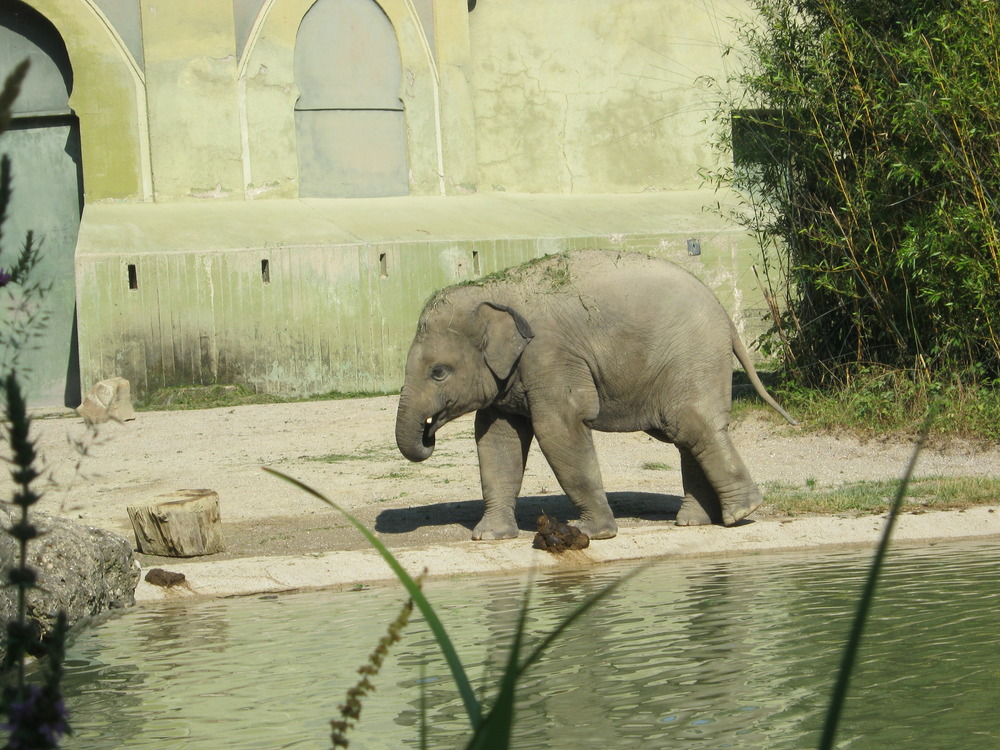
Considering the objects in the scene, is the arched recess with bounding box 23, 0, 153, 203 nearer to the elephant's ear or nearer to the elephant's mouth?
the elephant's mouth

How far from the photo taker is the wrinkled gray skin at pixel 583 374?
8.52m

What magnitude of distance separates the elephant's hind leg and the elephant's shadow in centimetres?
52

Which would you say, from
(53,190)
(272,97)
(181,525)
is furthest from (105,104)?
(181,525)

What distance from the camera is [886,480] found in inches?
410

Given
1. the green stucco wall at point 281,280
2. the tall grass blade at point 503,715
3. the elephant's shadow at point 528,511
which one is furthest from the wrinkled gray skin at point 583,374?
the green stucco wall at point 281,280

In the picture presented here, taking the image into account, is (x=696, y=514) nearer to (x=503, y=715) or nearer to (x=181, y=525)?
(x=181, y=525)

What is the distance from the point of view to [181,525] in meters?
8.50

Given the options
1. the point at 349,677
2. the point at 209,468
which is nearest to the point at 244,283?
the point at 209,468

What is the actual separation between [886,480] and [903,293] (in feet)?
8.57

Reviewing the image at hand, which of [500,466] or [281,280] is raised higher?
[281,280]

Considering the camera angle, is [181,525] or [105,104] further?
[105,104]

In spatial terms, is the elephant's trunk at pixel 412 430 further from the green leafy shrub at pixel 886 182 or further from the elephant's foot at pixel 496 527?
the green leafy shrub at pixel 886 182

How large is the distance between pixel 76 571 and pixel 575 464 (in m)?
3.02

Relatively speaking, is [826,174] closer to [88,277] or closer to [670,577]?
[670,577]
